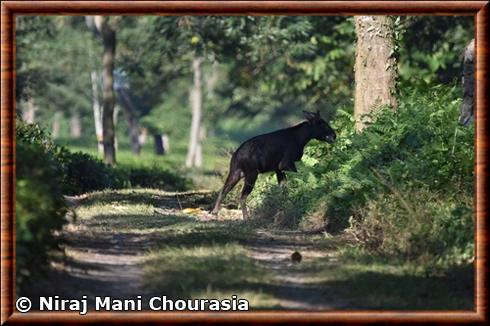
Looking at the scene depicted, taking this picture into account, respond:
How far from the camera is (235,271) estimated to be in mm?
12062

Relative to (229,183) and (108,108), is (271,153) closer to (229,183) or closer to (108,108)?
(229,183)

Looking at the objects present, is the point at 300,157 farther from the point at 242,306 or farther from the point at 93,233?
the point at 242,306

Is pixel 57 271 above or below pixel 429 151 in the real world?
below

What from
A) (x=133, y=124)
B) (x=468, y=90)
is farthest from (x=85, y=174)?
(x=133, y=124)

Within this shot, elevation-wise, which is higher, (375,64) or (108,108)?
(375,64)

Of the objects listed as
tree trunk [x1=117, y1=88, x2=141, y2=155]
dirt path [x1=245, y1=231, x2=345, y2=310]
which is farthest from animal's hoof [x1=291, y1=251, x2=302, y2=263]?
tree trunk [x1=117, y1=88, x2=141, y2=155]

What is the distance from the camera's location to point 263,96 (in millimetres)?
55906

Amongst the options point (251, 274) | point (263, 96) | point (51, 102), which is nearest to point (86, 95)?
point (51, 102)

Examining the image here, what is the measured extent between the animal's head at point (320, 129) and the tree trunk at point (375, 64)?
1.26 meters

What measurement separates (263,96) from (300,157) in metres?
35.6

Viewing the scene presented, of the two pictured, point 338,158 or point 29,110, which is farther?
point 29,110

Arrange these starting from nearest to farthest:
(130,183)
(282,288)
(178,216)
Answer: (282,288) < (178,216) < (130,183)

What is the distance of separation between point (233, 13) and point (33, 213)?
9.73 feet

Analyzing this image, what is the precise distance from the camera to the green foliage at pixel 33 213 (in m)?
10.5
